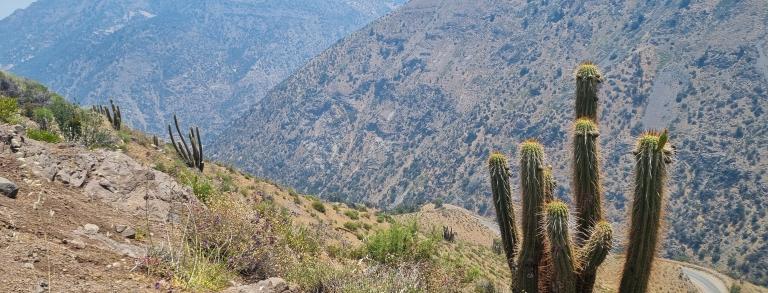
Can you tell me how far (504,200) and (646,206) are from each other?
259 cm

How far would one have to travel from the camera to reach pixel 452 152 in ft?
609

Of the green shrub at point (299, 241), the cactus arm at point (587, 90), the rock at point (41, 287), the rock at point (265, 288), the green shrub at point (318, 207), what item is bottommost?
the green shrub at point (318, 207)

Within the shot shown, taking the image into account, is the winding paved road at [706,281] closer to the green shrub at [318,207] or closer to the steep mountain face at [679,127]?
the steep mountain face at [679,127]

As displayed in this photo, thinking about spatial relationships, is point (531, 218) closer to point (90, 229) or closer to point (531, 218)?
point (531, 218)

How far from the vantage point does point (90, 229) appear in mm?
7145

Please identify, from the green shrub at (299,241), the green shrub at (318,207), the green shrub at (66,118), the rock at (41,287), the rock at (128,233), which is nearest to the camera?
the rock at (41,287)

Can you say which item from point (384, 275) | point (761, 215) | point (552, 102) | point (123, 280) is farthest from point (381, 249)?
point (552, 102)

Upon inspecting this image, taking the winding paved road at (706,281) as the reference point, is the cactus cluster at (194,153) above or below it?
above

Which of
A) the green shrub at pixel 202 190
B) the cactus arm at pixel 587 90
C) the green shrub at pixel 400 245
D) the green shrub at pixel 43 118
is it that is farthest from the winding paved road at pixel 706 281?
the green shrub at pixel 43 118

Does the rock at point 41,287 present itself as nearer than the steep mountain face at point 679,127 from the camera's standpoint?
Yes

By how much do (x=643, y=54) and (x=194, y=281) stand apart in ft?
600

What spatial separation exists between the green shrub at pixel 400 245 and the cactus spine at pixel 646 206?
4740 millimetres

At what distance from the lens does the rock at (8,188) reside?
7103mm

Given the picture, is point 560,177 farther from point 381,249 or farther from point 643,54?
point 381,249
